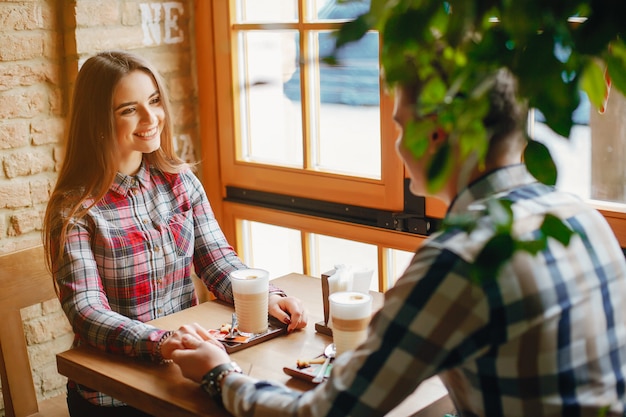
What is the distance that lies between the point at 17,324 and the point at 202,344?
2.41 ft

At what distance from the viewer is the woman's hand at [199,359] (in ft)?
5.09

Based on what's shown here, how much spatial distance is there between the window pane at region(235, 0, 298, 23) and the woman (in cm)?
69

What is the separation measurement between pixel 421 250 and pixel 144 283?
43.0 inches

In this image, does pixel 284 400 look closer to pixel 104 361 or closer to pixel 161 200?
pixel 104 361

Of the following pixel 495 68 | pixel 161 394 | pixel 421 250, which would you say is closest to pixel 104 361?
pixel 161 394

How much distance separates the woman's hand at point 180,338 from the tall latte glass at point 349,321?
0.25m

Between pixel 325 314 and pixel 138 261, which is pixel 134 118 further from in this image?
pixel 325 314

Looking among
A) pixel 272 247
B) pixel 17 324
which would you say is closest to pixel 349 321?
pixel 17 324

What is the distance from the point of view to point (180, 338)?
1.69 metres

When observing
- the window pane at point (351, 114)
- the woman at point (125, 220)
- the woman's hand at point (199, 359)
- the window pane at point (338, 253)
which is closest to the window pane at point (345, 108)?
the window pane at point (351, 114)

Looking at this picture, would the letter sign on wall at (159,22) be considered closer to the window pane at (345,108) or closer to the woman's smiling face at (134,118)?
the window pane at (345,108)

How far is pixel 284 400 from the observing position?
4.43 feet

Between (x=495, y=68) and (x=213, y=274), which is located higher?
(x=495, y=68)

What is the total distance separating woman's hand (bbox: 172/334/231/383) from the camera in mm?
1553
